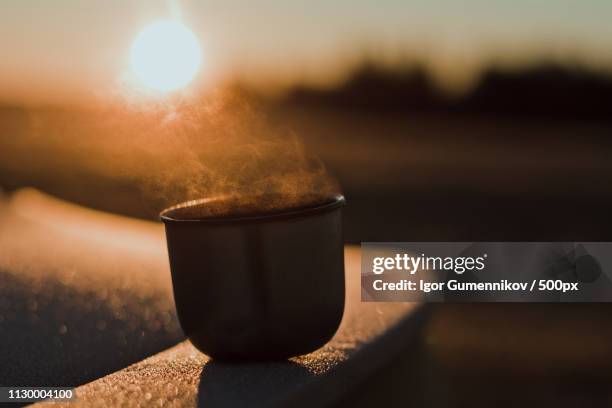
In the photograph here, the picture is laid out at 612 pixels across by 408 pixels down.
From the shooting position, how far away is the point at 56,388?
204cm

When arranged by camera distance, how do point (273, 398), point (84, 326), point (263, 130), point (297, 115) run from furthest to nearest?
point (297, 115), point (84, 326), point (263, 130), point (273, 398)

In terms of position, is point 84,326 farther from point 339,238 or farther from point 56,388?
point 339,238

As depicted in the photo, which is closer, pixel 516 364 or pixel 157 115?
pixel 157 115

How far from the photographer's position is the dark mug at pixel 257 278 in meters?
1.86

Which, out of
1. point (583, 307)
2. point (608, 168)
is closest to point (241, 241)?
point (583, 307)

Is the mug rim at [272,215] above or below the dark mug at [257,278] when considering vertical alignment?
above

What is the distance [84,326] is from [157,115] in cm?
80

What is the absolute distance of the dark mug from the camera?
1.86 metres

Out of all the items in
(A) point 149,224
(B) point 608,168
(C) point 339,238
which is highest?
(C) point 339,238

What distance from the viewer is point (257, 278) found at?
1877 millimetres

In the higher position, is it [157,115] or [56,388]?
[157,115]

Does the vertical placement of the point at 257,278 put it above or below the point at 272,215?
below

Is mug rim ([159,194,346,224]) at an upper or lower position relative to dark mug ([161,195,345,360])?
upper

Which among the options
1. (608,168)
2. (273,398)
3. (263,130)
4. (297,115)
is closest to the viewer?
(273,398)
